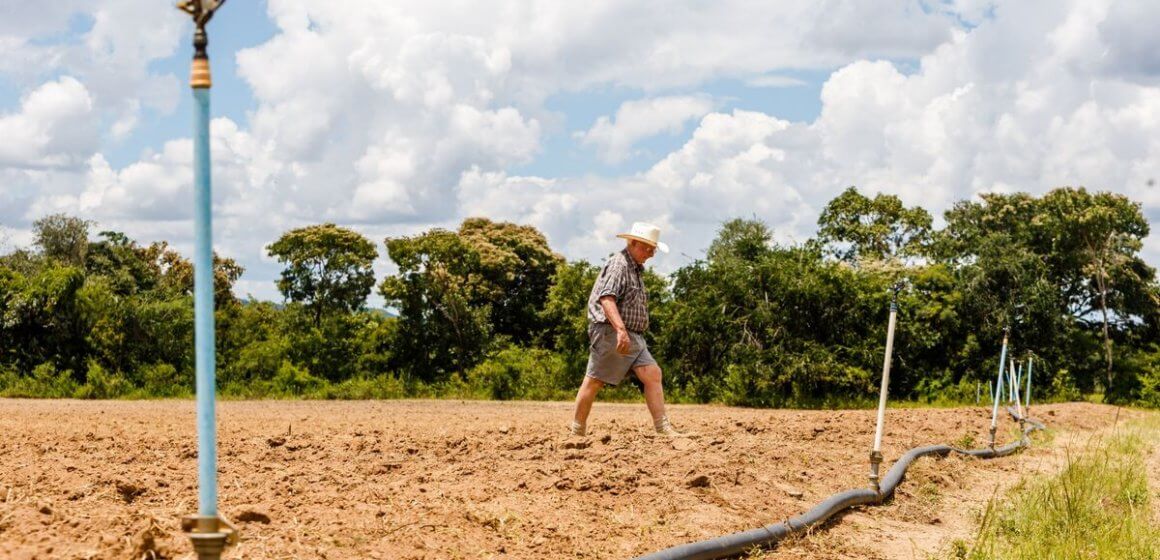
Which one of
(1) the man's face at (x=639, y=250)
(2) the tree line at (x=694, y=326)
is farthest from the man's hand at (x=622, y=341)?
(2) the tree line at (x=694, y=326)

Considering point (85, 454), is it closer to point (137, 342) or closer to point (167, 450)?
point (167, 450)

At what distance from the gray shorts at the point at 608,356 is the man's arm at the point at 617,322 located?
0.35 ft

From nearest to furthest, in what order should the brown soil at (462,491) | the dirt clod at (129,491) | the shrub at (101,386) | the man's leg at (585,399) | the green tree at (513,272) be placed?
the brown soil at (462,491) → the dirt clod at (129,491) → the man's leg at (585,399) → the shrub at (101,386) → the green tree at (513,272)

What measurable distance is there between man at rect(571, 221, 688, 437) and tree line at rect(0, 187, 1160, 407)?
41.1 feet

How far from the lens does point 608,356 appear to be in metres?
10.1

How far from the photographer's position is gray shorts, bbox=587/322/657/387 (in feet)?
33.0

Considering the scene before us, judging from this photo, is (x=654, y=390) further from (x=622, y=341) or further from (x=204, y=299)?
(x=204, y=299)

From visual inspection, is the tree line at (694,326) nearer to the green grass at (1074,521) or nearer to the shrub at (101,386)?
the shrub at (101,386)

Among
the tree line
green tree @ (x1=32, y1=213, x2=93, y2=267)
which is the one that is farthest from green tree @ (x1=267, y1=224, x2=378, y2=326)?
green tree @ (x1=32, y1=213, x2=93, y2=267)

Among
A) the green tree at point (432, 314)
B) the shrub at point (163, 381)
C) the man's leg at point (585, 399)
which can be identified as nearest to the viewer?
the man's leg at point (585, 399)

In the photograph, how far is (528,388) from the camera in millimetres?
24812

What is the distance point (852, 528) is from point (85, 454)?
5.24 m

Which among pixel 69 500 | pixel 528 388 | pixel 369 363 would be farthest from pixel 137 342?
pixel 69 500

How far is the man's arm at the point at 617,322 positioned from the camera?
984 cm
